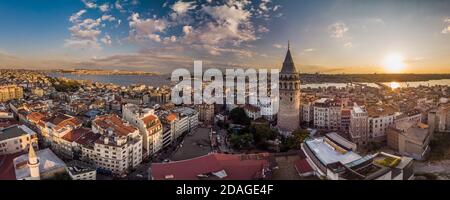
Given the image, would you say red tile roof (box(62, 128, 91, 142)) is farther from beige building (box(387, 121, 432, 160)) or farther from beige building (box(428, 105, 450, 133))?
beige building (box(428, 105, 450, 133))

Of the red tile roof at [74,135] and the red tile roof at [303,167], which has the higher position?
the red tile roof at [303,167]

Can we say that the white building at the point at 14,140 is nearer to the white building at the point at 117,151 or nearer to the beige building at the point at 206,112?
the white building at the point at 117,151

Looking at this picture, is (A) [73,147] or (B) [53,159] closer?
(B) [53,159]

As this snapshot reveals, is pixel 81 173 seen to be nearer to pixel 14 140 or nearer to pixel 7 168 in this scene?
pixel 7 168

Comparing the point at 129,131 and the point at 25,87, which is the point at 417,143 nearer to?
the point at 129,131

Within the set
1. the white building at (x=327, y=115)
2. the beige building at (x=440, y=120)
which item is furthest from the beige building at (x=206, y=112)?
the beige building at (x=440, y=120)
